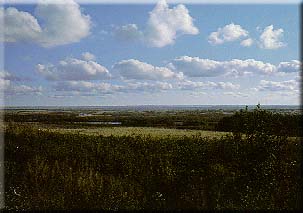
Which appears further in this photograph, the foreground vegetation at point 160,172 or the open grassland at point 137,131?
the open grassland at point 137,131

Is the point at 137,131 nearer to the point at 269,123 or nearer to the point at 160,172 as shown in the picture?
the point at 160,172

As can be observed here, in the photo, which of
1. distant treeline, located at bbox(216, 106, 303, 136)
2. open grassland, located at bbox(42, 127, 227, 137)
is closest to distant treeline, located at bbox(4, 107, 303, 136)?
distant treeline, located at bbox(216, 106, 303, 136)

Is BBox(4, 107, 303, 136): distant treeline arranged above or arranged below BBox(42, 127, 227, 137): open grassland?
above

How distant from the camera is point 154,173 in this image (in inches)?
353

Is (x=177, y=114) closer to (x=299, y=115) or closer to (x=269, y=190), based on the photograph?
(x=299, y=115)

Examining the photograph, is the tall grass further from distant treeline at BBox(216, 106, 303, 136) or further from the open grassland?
the open grassland

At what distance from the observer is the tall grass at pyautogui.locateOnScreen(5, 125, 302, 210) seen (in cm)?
770

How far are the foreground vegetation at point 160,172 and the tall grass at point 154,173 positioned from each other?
0.02m

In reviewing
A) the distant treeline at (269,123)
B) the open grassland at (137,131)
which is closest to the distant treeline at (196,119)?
the distant treeline at (269,123)

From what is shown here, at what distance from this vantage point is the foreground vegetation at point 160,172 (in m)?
7.70

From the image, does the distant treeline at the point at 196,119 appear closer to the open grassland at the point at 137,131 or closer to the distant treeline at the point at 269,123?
the distant treeline at the point at 269,123

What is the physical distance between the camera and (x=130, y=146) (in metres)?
10.5

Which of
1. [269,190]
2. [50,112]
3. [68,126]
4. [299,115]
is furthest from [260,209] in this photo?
[50,112]

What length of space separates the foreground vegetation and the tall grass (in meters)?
0.02
